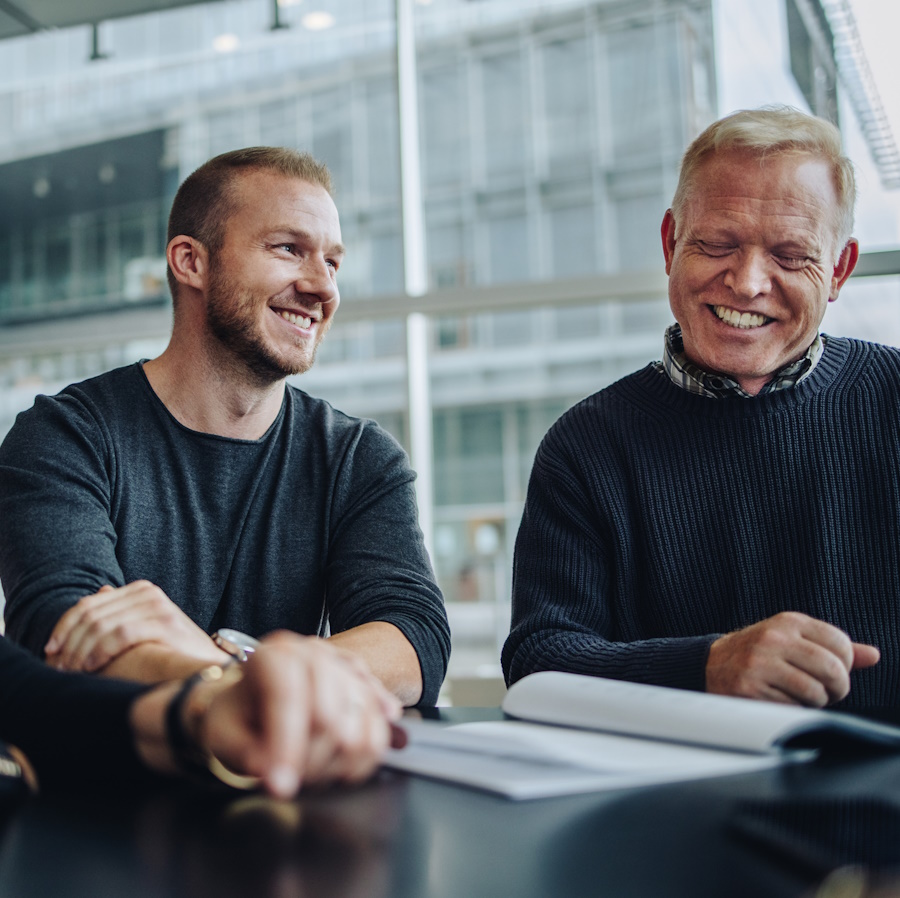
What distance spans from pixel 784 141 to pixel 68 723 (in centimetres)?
130

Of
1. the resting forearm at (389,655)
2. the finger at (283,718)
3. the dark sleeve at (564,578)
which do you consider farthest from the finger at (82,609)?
the finger at (283,718)

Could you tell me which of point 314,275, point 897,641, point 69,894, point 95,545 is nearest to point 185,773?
point 69,894

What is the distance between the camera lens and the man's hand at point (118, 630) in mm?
1095

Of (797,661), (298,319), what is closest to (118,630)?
(797,661)

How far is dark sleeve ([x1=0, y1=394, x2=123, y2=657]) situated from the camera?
1.28 m

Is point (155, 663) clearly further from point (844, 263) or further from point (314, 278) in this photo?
point (844, 263)

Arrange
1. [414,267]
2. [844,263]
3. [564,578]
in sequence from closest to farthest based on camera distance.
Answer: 1. [564,578]
2. [844,263]
3. [414,267]

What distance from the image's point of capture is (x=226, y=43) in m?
3.73

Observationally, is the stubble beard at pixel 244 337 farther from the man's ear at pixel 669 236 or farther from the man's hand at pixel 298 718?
the man's hand at pixel 298 718

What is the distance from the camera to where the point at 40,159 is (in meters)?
3.93

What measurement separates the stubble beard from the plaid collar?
65 centimetres

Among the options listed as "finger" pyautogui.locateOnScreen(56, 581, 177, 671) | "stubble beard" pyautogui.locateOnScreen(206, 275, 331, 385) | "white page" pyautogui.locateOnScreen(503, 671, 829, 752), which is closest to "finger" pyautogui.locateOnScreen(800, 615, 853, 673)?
"white page" pyautogui.locateOnScreen(503, 671, 829, 752)

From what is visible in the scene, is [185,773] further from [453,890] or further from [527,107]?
[527,107]

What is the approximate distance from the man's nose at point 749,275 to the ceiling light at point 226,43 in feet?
9.15
